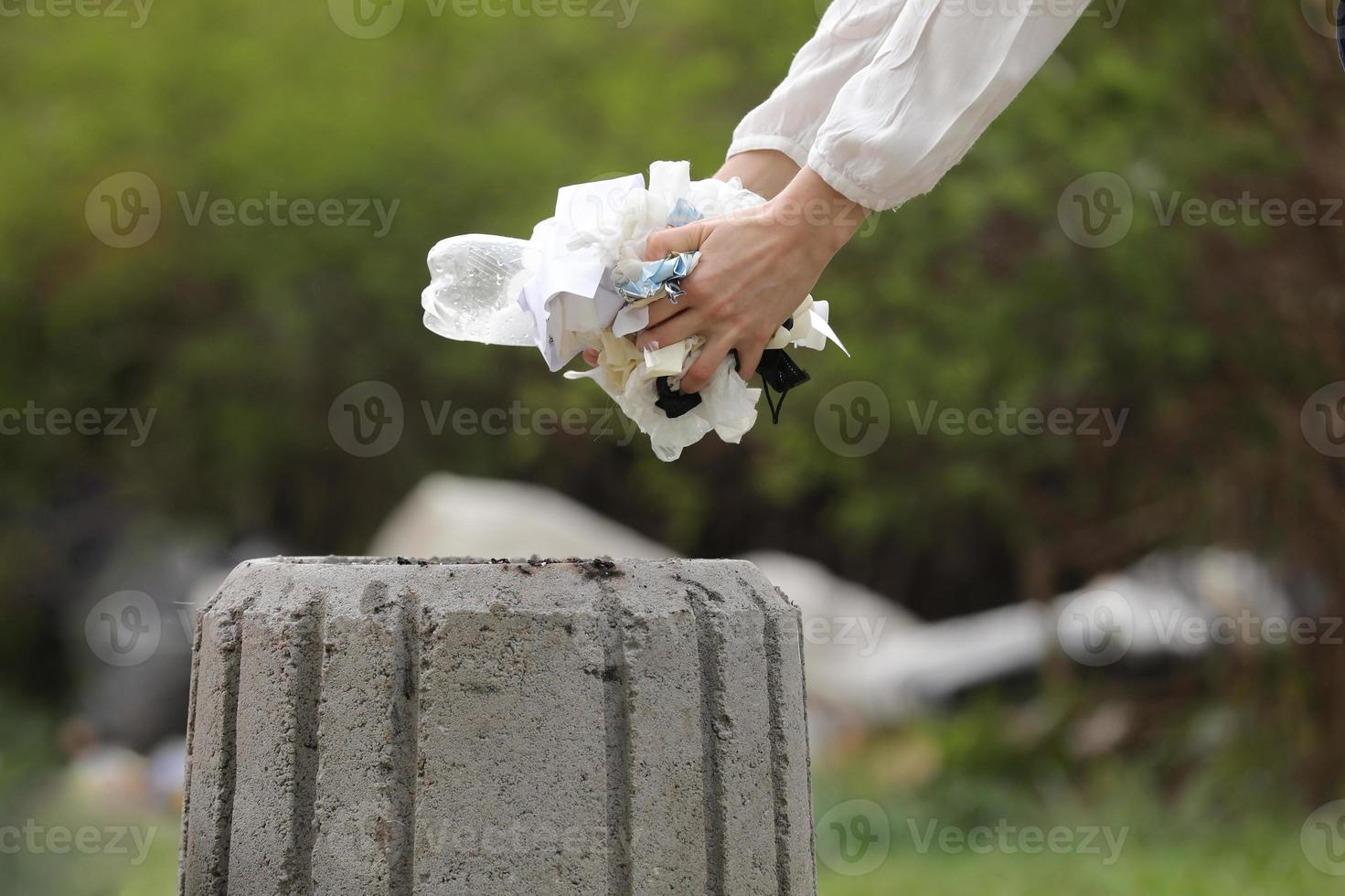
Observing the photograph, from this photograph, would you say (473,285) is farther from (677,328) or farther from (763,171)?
(763,171)

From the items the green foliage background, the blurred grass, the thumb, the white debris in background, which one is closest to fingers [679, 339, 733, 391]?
the thumb

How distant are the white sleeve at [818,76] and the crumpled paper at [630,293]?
0.71 feet

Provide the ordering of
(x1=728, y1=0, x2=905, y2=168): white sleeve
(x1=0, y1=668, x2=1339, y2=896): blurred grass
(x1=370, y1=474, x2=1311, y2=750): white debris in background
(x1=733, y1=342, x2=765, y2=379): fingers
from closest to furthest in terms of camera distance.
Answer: (x1=733, y1=342, x2=765, y2=379): fingers < (x1=728, y1=0, x2=905, y2=168): white sleeve < (x1=0, y1=668, x2=1339, y2=896): blurred grass < (x1=370, y1=474, x2=1311, y2=750): white debris in background

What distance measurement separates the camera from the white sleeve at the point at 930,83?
2.00m

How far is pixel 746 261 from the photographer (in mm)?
2061

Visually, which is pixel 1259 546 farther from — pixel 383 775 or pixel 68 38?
pixel 68 38

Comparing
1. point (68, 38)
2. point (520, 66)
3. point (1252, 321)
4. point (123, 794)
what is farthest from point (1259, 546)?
point (68, 38)

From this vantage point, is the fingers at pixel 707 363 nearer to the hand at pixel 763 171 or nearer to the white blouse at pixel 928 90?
the white blouse at pixel 928 90

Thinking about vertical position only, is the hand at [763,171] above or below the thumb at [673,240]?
above

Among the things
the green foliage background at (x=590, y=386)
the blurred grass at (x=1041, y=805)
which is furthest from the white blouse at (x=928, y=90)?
the green foliage background at (x=590, y=386)

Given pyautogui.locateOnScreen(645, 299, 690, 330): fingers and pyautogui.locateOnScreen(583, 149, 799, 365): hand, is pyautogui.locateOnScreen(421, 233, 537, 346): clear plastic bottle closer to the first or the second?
pyautogui.locateOnScreen(645, 299, 690, 330): fingers

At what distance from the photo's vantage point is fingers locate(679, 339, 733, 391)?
2084mm

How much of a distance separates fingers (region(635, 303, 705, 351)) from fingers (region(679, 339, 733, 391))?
0.13 feet

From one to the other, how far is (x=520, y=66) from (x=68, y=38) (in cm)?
315
